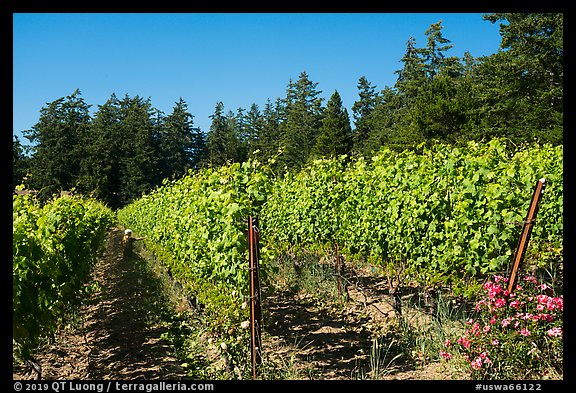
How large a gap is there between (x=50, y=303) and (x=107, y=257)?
39.2 ft

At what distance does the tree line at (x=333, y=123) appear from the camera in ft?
67.7

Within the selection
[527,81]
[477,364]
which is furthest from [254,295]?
[527,81]

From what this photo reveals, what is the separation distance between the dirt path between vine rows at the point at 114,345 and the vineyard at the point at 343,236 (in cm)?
40

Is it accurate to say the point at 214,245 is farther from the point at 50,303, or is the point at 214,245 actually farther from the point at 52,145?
the point at 52,145

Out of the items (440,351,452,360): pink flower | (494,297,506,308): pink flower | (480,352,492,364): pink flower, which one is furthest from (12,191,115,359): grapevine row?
(494,297,506,308): pink flower

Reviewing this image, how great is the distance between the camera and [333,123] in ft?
124

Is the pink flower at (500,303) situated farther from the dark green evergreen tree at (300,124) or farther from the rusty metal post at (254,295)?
the dark green evergreen tree at (300,124)

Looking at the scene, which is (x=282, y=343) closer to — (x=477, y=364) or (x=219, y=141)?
(x=477, y=364)

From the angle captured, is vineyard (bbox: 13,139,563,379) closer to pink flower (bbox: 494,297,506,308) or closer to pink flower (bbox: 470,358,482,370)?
pink flower (bbox: 494,297,506,308)

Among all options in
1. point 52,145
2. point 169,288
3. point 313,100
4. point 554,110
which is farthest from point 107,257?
point 313,100

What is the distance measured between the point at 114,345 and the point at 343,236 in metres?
3.83

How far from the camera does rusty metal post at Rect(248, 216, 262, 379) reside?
13.0ft

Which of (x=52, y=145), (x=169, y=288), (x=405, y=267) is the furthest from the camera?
(x=52, y=145)
